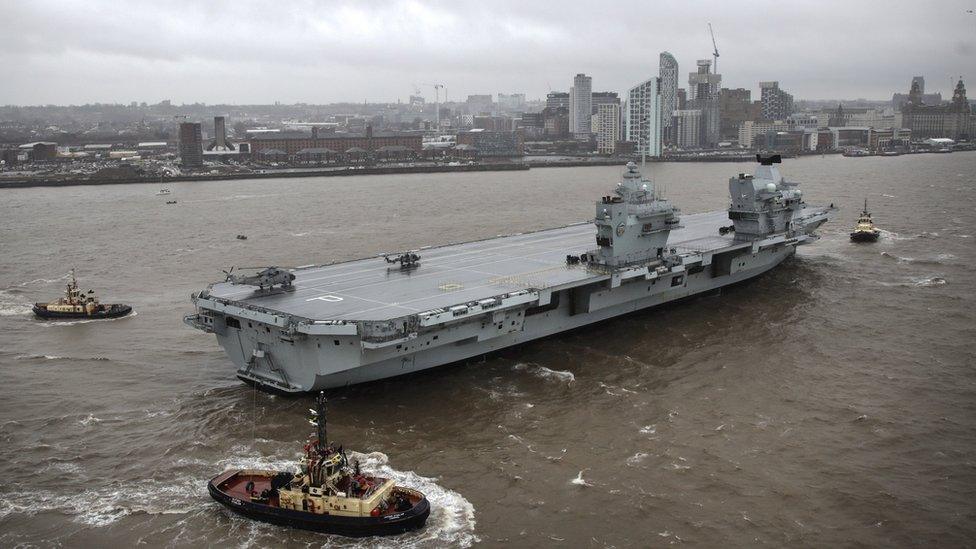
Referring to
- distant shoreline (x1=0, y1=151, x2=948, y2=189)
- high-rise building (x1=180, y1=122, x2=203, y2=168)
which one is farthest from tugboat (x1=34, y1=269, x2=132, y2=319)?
high-rise building (x1=180, y1=122, x2=203, y2=168)

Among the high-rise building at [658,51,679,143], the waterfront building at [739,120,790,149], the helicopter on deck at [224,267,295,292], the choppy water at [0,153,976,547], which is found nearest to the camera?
the choppy water at [0,153,976,547]

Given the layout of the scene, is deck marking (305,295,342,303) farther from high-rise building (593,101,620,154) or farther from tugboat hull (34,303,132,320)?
high-rise building (593,101,620,154)

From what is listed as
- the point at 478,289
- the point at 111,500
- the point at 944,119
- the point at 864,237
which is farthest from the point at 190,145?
the point at 944,119

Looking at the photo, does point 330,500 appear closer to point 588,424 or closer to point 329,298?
point 588,424

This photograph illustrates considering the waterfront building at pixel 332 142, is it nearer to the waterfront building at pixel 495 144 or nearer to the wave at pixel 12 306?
the waterfront building at pixel 495 144

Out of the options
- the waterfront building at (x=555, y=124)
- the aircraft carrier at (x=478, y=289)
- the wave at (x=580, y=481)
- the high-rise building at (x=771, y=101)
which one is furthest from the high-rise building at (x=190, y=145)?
the high-rise building at (x=771, y=101)

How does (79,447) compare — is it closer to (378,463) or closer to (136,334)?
(378,463)
